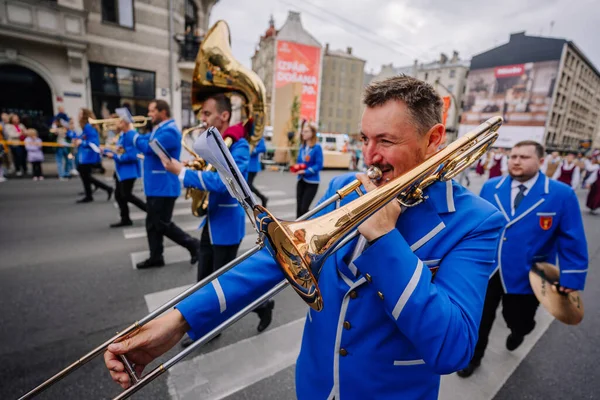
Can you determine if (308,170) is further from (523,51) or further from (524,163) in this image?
(523,51)

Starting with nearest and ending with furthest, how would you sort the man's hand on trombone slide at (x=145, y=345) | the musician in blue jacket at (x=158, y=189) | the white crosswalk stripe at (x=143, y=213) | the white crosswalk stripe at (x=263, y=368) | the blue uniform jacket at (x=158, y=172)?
the man's hand on trombone slide at (x=145, y=345), the white crosswalk stripe at (x=263, y=368), the blue uniform jacket at (x=158, y=172), the musician in blue jacket at (x=158, y=189), the white crosswalk stripe at (x=143, y=213)

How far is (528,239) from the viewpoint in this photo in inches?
101

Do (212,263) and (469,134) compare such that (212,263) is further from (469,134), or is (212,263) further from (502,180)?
(502,180)

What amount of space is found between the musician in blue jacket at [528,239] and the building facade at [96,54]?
1369cm

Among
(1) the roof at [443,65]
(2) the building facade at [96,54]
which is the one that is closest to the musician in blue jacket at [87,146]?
(2) the building facade at [96,54]

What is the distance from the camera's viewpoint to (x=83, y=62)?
1261 centimetres

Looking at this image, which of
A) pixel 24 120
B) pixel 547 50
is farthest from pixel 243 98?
pixel 547 50

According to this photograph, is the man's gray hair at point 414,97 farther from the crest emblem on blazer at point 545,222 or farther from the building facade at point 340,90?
the building facade at point 340,90

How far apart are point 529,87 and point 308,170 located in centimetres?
4853

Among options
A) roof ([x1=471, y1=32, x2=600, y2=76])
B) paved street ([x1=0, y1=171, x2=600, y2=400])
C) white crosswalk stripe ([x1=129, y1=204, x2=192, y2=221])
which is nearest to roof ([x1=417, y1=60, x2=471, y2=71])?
roof ([x1=471, y1=32, x2=600, y2=76])

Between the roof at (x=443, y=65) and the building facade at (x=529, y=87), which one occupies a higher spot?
the roof at (x=443, y=65)

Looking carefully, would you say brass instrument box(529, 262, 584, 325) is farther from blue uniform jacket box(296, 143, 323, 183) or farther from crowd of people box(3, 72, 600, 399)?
blue uniform jacket box(296, 143, 323, 183)

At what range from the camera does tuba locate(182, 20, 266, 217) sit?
279 cm

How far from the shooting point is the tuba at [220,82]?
279cm
